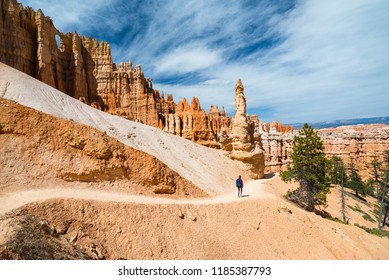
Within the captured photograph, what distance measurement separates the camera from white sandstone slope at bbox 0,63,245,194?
22812 mm

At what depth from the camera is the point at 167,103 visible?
221 feet

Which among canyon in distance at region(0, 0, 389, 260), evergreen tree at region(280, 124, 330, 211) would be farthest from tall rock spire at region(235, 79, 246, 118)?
evergreen tree at region(280, 124, 330, 211)

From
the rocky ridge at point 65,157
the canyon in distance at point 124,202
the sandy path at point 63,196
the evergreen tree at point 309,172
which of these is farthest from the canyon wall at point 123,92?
the sandy path at point 63,196

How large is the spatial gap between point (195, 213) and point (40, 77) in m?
43.5

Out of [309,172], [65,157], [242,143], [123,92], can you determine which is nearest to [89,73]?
[123,92]

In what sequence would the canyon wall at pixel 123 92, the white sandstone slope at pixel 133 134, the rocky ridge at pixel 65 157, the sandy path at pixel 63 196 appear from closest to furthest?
the sandy path at pixel 63 196
the rocky ridge at pixel 65 157
the white sandstone slope at pixel 133 134
the canyon wall at pixel 123 92

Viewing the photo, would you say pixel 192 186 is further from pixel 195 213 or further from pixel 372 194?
pixel 372 194

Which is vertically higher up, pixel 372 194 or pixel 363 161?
pixel 363 161

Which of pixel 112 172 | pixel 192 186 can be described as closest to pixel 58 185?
pixel 112 172

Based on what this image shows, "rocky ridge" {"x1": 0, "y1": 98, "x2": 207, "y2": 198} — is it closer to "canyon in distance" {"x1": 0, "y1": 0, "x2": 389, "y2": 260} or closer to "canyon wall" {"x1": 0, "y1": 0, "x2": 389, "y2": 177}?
"canyon in distance" {"x1": 0, "y1": 0, "x2": 389, "y2": 260}

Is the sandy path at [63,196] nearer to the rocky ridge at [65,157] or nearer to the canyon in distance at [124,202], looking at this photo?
the canyon in distance at [124,202]

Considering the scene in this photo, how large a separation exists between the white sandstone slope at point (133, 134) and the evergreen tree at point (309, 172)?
Answer: 657cm

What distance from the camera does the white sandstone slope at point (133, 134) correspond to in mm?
22812

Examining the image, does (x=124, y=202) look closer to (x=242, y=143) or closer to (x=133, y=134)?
(x=133, y=134)
